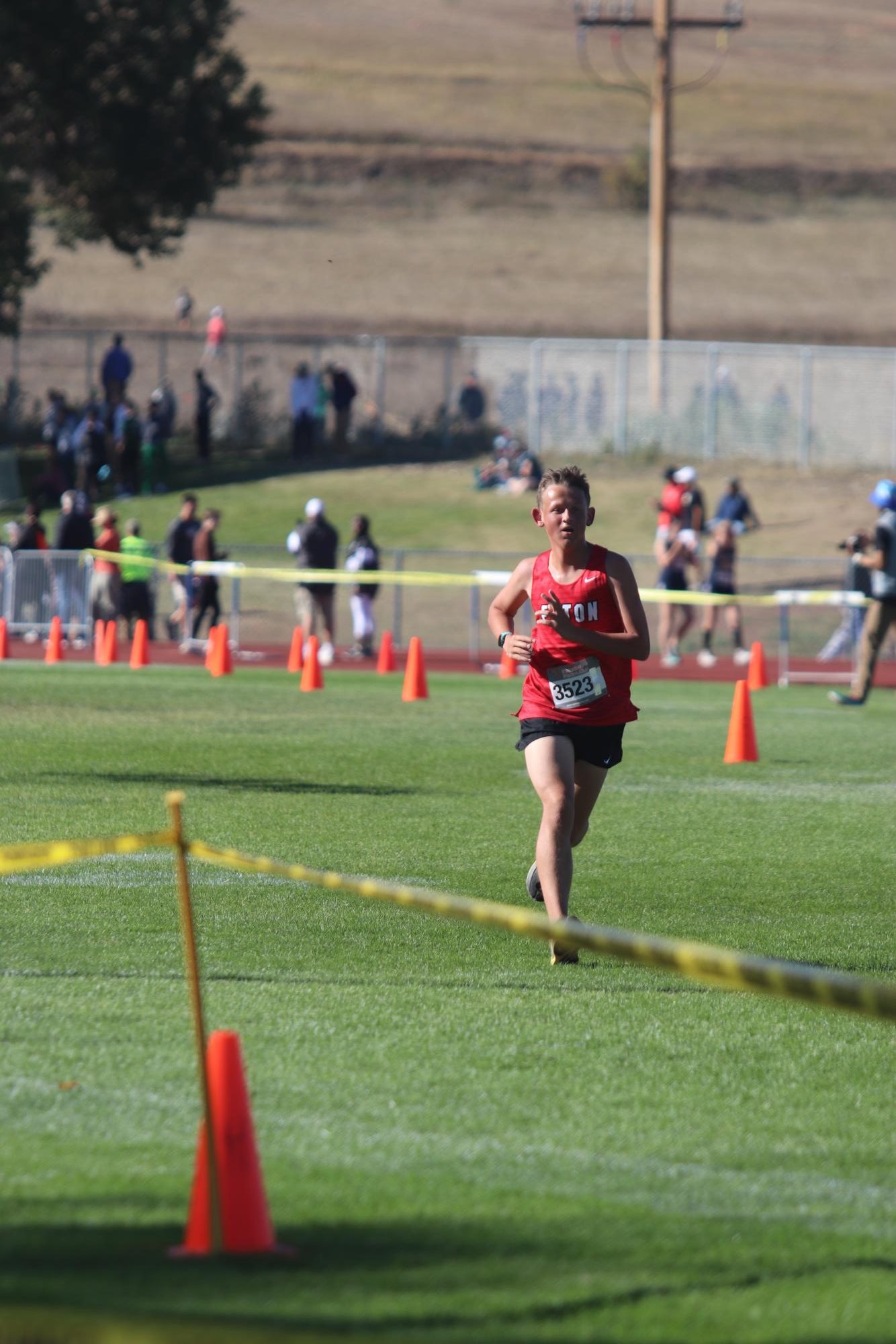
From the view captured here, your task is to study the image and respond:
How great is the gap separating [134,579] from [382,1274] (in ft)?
77.0

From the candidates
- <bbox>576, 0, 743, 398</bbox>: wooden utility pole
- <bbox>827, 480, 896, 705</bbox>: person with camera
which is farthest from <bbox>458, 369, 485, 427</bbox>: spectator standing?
<bbox>827, 480, 896, 705</bbox>: person with camera

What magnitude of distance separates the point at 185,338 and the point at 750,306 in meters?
38.4

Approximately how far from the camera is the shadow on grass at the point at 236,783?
12953mm

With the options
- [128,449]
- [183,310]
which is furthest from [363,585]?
[183,310]

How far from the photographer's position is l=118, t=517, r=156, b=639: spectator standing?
88.1 ft

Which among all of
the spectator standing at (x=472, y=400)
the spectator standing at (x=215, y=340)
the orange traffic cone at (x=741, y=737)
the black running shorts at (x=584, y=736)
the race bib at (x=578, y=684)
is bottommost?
the orange traffic cone at (x=741, y=737)

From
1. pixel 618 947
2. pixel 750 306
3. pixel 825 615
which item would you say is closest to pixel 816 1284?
pixel 618 947

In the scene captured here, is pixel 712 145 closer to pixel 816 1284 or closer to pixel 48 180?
pixel 48 180

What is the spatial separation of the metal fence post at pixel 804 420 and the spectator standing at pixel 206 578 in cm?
1769

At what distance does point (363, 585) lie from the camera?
27562mm

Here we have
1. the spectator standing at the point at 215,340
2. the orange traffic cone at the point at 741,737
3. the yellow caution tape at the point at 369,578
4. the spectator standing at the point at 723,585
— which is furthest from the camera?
the spectator standing at the point at 215,340

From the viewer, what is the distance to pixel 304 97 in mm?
96938

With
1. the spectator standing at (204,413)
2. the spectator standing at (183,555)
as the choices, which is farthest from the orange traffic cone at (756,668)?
the spectator standing at (204,413)

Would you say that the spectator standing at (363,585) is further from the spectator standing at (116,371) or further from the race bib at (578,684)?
the race bib at (578,684)
